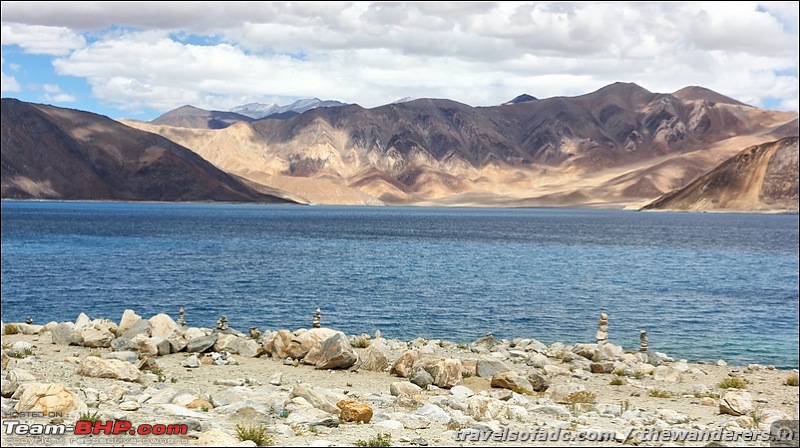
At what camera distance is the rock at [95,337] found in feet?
82.4

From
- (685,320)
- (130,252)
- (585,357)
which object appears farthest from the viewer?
(130,252)

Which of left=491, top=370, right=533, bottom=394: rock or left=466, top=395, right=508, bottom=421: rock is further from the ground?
left=466, top=395, right=508, bottom=421: rock

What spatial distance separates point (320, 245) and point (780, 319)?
60336mm

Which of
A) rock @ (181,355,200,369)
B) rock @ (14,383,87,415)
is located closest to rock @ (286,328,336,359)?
rock @ (181,355,200,369)

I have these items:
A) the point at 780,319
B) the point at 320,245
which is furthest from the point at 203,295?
the point at 320,245

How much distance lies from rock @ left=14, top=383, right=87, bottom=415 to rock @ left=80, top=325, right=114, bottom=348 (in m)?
12.1

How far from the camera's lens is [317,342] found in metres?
23.3

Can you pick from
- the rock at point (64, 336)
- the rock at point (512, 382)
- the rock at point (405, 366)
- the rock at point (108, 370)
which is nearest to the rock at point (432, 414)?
the rock at point (512, 382)

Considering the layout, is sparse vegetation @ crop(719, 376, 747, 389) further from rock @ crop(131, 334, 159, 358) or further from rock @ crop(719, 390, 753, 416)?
rock @ crop(131, 334, 159, 358)

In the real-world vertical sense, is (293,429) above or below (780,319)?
above

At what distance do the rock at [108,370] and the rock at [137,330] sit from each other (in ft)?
20.7

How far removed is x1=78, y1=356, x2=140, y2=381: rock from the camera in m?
18.8

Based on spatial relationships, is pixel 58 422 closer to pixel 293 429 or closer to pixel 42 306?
pixel 293 429

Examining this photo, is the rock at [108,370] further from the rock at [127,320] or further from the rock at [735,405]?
the rock at [735,405]
